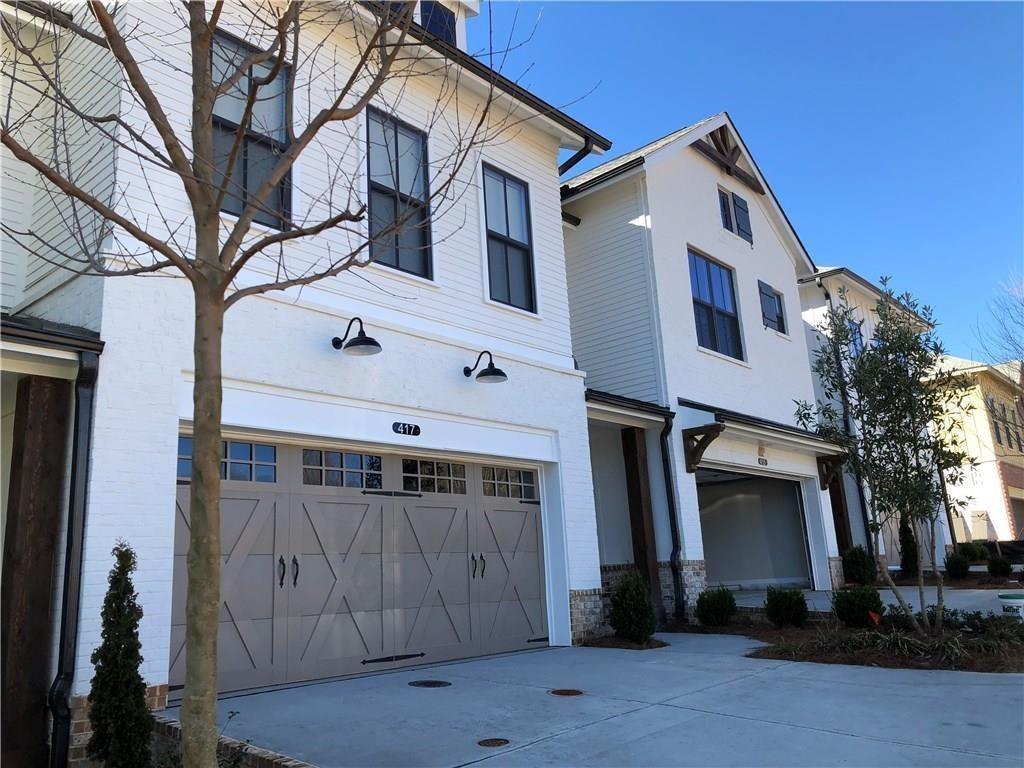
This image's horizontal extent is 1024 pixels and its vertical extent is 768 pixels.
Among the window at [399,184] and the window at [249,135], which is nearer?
the window at [249,135]

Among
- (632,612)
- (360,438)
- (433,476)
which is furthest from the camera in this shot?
(632,612)

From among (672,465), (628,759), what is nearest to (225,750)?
(628,759)

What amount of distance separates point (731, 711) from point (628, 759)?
1626mm

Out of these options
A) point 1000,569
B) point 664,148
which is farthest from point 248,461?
point 1000,569

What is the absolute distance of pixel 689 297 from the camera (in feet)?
49.5

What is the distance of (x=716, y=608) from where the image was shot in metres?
12.4

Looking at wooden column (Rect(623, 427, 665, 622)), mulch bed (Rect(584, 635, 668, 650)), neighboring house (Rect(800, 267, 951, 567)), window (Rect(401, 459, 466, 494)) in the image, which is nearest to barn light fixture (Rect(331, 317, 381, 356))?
window (Rect(401, 459, 466, 494))

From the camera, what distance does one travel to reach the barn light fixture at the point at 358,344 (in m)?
8.40

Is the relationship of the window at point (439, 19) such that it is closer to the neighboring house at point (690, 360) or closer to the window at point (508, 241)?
the window at point (508, 241)

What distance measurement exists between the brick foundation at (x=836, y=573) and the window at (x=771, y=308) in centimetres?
527

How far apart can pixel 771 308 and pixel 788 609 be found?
8.29 m

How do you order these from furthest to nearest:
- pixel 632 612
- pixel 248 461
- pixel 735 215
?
1. pixel 735 215
2. pixel 632 612
3. pixel 248 461

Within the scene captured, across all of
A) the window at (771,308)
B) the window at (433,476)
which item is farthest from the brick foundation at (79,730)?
the window at (771,308)

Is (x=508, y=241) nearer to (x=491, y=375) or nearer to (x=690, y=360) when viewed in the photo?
(x=491, y=375)
